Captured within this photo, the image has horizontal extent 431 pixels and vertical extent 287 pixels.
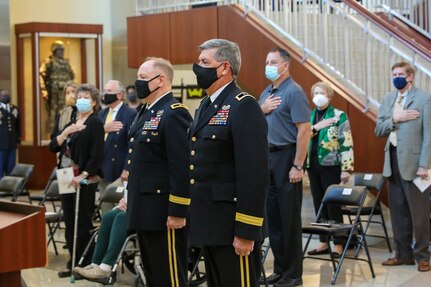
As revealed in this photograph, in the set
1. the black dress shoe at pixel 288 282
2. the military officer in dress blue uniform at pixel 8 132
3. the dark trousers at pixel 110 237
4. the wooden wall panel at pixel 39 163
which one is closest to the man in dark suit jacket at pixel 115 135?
the dark trousers at pixel 110 237

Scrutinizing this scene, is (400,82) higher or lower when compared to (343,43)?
lower

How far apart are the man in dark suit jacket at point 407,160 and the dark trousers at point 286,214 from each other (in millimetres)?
1203

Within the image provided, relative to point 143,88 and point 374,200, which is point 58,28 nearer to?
point 374,200

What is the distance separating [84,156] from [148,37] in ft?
15.4

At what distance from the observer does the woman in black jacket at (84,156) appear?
23.5 ft

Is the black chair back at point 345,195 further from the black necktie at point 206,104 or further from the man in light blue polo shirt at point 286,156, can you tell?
the black necktie at point 206,104

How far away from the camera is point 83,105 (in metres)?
7.18

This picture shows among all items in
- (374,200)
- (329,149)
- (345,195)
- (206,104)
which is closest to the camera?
(206,104)

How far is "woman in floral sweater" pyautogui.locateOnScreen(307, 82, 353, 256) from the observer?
26.3ft

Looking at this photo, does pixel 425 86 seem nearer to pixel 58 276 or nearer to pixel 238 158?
pixel 58 276

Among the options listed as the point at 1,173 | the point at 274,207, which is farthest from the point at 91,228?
the point at 1,173

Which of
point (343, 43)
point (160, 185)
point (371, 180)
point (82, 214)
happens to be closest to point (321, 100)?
point (371, 180)

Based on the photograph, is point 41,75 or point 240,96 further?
point 41,75

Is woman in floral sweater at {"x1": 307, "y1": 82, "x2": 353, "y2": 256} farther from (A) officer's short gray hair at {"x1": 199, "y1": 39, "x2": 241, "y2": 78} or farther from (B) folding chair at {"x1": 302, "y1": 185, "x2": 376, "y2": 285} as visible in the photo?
(A) officer's short gray hair at {"x1": 199, "y1": 39, "x2": 241, "y2": 78}
